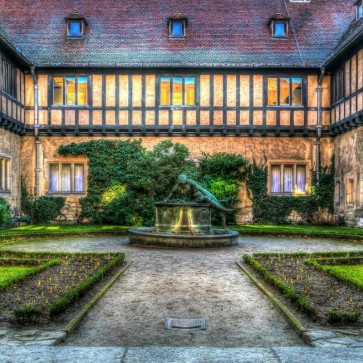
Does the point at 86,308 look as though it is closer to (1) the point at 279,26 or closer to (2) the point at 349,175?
(2) the point at 349,175

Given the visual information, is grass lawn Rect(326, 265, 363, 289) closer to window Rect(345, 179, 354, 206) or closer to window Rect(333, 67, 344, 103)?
window Rect(345, 179, 354, 206)

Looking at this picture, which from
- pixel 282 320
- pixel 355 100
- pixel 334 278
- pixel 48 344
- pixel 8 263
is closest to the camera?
pixel 48 344

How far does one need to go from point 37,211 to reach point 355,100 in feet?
45.9

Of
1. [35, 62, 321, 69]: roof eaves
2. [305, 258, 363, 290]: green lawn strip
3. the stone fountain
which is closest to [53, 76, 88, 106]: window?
[35, 62, 321, 69]: roof eaves

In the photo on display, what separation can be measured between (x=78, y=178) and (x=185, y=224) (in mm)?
10263

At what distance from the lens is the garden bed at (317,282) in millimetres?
6633

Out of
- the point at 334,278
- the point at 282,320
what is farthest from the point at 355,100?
the point at 282,320

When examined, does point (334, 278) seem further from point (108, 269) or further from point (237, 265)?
point (108, 269)

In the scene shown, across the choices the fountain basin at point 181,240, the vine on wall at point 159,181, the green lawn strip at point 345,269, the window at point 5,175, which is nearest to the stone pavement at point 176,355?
the green lawn strip at point 345,269

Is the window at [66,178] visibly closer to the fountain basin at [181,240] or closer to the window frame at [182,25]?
the window frame at [182,25]

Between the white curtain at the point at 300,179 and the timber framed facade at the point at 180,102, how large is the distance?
45 mm

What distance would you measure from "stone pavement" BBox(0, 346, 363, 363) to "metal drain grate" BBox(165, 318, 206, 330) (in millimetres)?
953

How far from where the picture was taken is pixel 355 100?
20.0m

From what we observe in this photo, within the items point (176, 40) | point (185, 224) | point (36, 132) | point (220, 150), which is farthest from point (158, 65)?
point (185, 224)
